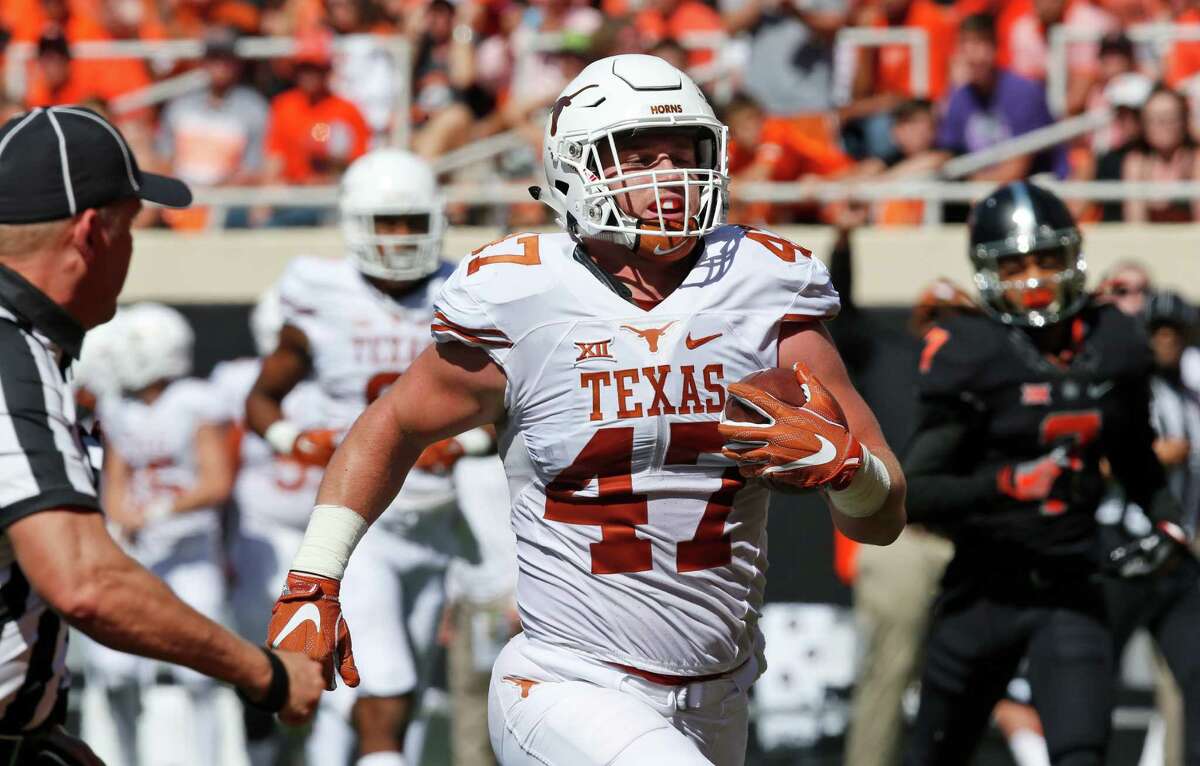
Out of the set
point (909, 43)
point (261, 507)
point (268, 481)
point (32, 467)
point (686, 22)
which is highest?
point (686, 22)

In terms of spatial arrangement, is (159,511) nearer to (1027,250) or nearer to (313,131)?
(313,131)

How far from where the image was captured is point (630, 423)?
3.47m

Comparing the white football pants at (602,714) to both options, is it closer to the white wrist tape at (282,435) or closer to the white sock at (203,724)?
the white wrist tape at (282,435)

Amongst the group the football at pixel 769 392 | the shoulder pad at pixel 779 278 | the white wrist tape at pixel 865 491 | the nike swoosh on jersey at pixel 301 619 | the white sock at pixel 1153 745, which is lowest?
the white sock at pixel 1153 745

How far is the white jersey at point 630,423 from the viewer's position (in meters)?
3.48

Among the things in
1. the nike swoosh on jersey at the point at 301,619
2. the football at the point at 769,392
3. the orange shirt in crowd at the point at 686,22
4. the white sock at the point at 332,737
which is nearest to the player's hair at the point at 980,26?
the orange shirt in crowd at the point at 686,22

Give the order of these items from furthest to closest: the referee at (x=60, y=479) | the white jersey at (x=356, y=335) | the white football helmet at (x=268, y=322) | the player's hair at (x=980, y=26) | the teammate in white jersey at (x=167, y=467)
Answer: the player's hair at (x=980, y=26)
the white football helmet at (x=268, y=322)
the teammate in white jersey at (x=167, y=467)
the white jersey at (x=356, y=335)
the referee at (x=60, y=479)

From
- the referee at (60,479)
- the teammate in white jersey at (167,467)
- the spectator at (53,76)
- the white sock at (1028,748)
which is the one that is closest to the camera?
the referee at (60,479)

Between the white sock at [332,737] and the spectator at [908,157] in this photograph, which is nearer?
the white sock at [332,737]

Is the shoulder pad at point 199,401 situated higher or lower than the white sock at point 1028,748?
higher

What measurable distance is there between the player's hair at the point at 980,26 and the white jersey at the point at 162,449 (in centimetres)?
441

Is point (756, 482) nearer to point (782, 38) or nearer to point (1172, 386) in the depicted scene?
point (1172, 386)

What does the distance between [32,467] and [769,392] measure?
1264 millimetres

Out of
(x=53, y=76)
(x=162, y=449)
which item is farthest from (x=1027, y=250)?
(x=53, y=76)
